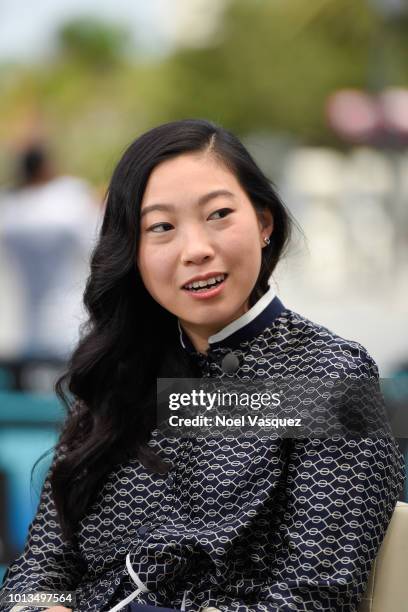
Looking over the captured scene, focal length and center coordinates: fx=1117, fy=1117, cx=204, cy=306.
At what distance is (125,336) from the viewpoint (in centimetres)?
243

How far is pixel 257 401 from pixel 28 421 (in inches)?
78.7

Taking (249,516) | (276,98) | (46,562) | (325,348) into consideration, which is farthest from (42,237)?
(276,98)

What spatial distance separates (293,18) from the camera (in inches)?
993

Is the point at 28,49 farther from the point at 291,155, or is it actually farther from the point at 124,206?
the point at 124,206

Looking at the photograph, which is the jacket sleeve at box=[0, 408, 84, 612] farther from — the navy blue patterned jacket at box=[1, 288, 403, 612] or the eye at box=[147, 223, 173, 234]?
the eye at box=[147, 223, 173, 234]

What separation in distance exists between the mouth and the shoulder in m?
0.16

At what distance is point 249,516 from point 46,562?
1.79 ft

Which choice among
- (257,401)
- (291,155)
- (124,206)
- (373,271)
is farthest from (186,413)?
(291,155)

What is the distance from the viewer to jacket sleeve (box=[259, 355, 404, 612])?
6.48 ft

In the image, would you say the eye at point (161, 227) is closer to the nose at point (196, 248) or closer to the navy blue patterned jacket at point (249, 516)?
the nose at point (196, 248)

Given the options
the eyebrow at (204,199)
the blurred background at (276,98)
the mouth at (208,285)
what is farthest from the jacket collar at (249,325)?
the blurred background at (276,98)

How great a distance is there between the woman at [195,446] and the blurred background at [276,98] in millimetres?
10430

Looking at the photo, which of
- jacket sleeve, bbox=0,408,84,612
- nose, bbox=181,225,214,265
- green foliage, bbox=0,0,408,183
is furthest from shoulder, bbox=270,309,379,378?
green foliage, bbox=0,0,408,183

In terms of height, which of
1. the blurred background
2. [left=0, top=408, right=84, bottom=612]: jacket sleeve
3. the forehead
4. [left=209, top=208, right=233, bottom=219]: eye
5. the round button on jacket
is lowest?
[left=0, top=408, right=84, bottom=612]: jacket sleeve
